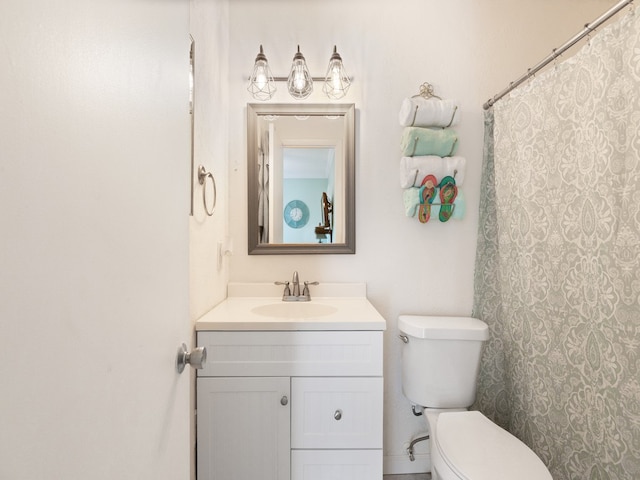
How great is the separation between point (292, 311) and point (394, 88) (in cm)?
131

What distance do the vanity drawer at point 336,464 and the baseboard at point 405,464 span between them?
519 mm

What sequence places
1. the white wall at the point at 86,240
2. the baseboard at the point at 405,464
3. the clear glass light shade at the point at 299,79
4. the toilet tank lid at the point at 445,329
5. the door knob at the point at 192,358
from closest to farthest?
the white wall at the point at 86,240 → the door knob at the point at 192,358 → the toilet tank lid at the point at 445,329 → the clear glass light shade at the point at 299,79 → the baseboard at the point at 405,464

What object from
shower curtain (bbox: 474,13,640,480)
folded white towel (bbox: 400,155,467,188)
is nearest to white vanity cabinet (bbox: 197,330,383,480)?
shower curtain (bbox: 474,13,640,480)

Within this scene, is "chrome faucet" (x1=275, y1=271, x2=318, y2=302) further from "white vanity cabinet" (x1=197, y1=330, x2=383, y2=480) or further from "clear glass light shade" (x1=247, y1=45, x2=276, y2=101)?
"clear glass light shade" (x1=247, y1=45, x2=276, y2=101)

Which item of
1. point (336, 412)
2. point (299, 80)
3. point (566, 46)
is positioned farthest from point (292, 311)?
point (566, 46)

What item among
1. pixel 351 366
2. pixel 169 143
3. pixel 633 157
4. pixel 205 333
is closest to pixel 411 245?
pixel 351 366

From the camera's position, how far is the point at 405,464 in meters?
1.71

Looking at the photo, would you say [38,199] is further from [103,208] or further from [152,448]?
[152,448]

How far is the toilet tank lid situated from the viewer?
1488 millimetres

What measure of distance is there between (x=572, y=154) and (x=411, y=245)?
80cm

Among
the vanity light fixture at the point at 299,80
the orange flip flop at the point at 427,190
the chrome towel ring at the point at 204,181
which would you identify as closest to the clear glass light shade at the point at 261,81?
the vanity light fixture at the point at 299,80

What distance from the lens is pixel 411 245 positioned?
1.76 m

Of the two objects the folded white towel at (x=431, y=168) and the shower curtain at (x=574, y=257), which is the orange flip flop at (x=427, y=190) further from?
the shower curtain at (x=574, y=257)

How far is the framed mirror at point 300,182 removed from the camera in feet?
5.73
